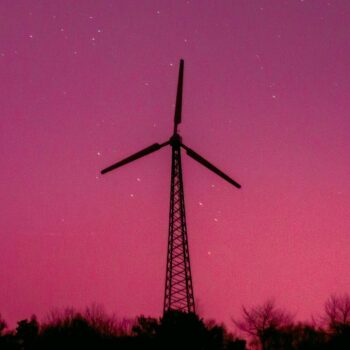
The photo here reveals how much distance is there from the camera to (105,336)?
246ft

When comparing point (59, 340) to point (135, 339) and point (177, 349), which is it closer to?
point (135, 339)

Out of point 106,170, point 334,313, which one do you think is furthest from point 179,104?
point 334,313

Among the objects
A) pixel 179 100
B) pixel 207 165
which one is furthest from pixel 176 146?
pixel 179 100

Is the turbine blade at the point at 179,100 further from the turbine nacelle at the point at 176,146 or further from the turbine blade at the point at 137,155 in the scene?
the turbine blade at the point at 137,155

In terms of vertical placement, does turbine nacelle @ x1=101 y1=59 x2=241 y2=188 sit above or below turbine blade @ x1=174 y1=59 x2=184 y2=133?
below

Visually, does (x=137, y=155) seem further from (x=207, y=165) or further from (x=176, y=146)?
(x=207, y=165)

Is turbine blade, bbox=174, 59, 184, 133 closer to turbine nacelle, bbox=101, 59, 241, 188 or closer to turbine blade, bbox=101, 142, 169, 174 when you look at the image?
turbine nacelle, bbox=101, 59, 241, 188

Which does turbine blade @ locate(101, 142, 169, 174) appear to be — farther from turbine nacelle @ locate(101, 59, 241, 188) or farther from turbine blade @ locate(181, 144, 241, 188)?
turbine blade @ locate(181, 144, 241, 188)

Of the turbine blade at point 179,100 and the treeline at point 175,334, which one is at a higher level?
the turbine blade at point 179,100

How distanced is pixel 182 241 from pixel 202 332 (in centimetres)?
1092

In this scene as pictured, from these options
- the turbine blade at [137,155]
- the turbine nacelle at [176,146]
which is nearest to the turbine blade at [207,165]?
the turbine nacelle at [176,146]

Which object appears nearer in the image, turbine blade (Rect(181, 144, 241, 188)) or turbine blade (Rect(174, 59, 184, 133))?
turbine blade (Rect(181, 144, 241, 188))

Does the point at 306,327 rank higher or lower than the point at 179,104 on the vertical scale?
lower

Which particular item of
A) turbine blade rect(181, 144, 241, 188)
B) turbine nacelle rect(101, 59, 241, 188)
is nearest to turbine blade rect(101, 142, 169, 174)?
turbine nacelle rect(101, 59, 241, 188)
